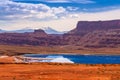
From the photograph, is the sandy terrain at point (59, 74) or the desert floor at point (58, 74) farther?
the sandy terrain at point (59, 74)

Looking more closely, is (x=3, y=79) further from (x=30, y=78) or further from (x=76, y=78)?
(x=76, y=78)

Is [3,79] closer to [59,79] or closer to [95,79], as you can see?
[59,79]

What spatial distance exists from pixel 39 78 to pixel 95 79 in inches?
239

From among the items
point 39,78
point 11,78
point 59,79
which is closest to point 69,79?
point 59,79

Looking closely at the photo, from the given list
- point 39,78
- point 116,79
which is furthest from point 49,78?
point 116,79

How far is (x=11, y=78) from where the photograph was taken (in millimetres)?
38469

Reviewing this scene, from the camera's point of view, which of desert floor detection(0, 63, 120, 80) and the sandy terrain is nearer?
desert floor detection(0, 63, 120, 80)

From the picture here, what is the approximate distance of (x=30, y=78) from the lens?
38156 millimetres

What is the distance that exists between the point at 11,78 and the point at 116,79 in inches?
450

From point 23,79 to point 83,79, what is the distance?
20.9 feet

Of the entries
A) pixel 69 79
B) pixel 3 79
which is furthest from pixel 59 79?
pixel 3 79

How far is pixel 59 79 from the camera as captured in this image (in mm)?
36812

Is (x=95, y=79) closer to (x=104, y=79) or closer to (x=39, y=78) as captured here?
Result: (x=104, y=79)

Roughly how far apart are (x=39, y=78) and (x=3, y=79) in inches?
152
